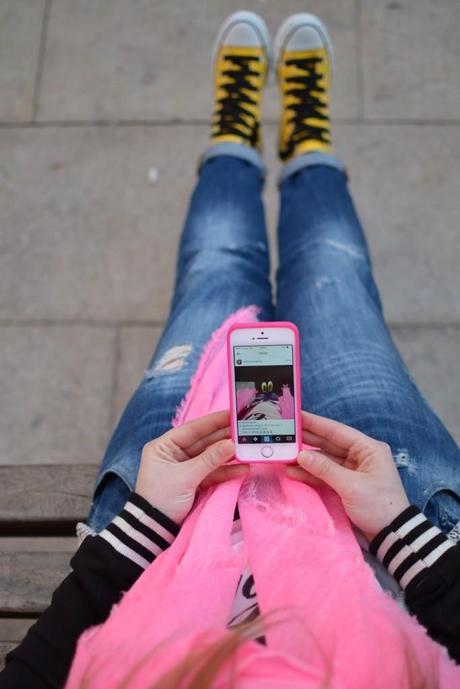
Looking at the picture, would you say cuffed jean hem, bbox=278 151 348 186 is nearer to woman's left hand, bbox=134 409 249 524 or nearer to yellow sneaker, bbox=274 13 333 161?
yellow sneaker, bbox=274 13 333 161

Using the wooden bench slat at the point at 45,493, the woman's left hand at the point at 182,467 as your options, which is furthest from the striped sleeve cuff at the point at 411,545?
the wooden bench slat at the point at 45,493

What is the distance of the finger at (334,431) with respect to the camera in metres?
0.85

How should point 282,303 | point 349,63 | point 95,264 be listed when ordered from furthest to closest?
point 349,63 → point 95,264 → point 282,303

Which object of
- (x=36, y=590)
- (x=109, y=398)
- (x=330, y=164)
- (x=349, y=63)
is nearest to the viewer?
(x=36, y=590)

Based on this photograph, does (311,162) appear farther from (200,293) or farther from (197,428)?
(197,428)

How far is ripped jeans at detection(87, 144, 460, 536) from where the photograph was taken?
3.29 feet

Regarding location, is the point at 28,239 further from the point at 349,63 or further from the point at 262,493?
the point at 262,493

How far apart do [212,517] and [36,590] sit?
1.34ft

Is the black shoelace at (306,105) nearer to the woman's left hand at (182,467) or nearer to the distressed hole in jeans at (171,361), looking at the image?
the distressed hole in jeans at (171,361)

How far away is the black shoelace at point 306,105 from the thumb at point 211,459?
0.97 m

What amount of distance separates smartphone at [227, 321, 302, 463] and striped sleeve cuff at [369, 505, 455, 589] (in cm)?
16

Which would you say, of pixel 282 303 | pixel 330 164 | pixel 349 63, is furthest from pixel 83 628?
pixel 349 63

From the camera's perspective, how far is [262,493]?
0.89 metres

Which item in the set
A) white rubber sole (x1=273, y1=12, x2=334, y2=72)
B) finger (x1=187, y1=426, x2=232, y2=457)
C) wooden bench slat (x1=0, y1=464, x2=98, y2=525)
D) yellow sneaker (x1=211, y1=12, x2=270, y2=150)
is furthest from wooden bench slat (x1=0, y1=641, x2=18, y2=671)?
white rubber sole (x1=273, y1=12, x2=334, y2=72)
